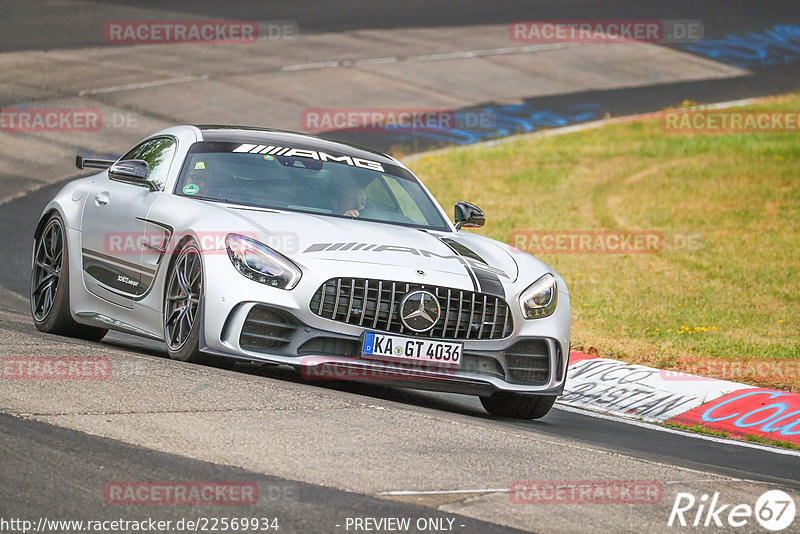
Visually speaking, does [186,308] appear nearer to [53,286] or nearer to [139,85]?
[53,286]

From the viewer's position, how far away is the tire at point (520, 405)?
7609 millimetres

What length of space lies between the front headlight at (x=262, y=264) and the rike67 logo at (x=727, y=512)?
253 centimetres

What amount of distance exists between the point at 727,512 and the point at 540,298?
2532mm

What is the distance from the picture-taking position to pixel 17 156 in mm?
17688

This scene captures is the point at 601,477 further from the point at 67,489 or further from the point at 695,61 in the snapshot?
the point at 695,61

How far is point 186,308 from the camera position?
7.06 meters

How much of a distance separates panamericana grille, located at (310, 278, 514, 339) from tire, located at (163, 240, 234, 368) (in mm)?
710

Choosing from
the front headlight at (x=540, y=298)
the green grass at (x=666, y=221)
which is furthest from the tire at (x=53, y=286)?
the green grass at (x=666, y=221)

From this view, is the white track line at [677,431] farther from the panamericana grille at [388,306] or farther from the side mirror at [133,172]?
the side mirror at [133,172]

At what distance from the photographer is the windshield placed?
7.87 meters

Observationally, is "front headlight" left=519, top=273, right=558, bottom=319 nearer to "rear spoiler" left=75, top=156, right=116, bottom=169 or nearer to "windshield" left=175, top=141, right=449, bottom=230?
"windshield" left=175, top=141, right=449, bottom=230

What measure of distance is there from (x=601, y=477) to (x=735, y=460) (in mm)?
1933


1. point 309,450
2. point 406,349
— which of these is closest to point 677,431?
point 406,349

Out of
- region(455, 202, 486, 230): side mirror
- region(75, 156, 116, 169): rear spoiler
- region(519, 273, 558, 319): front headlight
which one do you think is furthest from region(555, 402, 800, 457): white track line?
region(75, 156, 116, 169): rear spoiler
